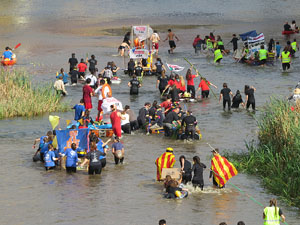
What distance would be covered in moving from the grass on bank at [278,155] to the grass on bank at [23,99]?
1051cm

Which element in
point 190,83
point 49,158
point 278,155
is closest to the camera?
point 278,155

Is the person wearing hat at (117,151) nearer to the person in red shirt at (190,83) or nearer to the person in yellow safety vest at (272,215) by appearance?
the person in yellow safety vest at (272,215)

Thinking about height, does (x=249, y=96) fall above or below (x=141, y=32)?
below

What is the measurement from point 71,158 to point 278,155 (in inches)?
250

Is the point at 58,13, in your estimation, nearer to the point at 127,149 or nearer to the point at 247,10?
the point at 247,10

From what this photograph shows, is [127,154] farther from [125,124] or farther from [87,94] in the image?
[87,94]

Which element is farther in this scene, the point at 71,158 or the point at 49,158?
the point at 49,158

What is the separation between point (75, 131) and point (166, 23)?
43994 mm

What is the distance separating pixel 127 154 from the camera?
80.0 ft

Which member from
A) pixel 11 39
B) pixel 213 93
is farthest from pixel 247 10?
pixel 213 93

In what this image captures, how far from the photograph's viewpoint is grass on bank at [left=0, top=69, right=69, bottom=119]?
100 ft

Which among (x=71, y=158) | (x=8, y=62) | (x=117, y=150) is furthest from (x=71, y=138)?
(x=8, y=62)

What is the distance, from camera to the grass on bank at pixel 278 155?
19.9 m

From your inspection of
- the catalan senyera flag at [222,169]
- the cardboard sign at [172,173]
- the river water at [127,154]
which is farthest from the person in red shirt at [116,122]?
the catalan senyera flag at [222,169]
